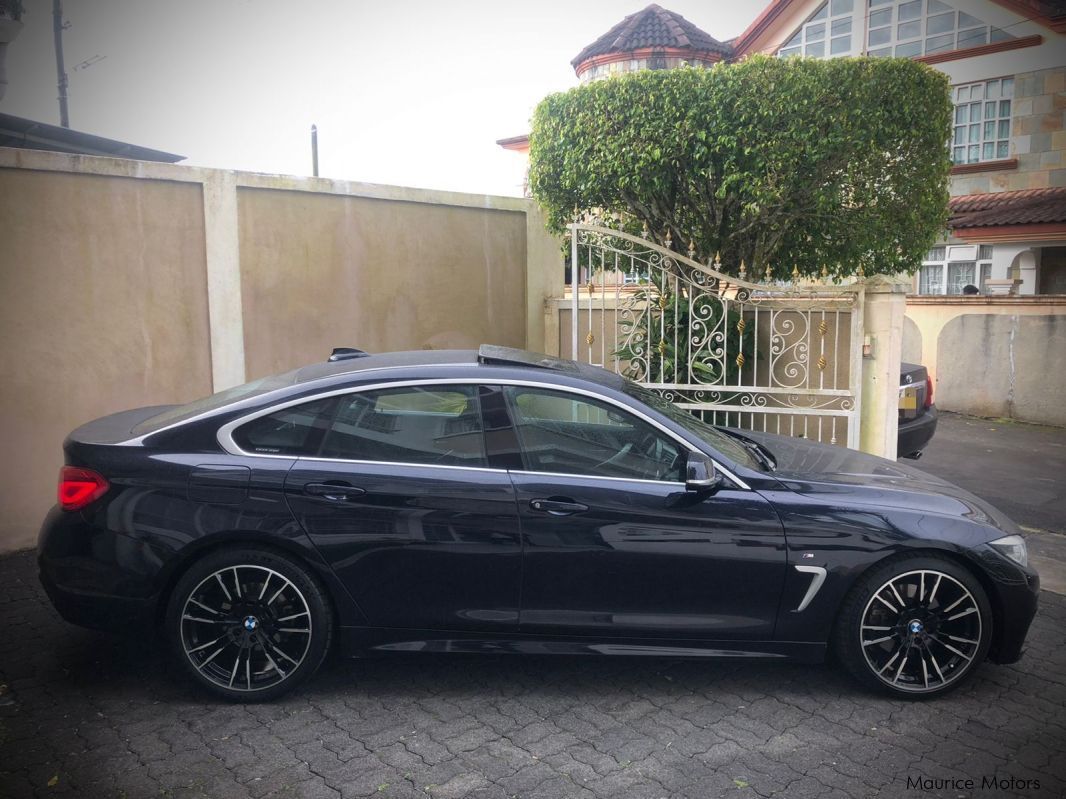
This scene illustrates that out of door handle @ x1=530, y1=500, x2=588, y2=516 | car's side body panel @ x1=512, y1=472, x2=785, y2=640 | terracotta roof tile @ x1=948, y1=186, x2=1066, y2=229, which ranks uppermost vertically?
terracotta roof tile @ x1=948, y1=186, x2=1066, y2=229

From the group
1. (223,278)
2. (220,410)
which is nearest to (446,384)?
(220,410)

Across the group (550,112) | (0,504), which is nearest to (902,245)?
(550,112)

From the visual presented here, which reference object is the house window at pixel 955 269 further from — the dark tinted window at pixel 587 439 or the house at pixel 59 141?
the dark tinted window at pixel 587 439

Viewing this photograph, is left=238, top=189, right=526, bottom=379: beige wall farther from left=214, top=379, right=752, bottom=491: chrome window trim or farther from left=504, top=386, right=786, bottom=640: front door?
left=504, top=386, right=786, bottom=640: front door

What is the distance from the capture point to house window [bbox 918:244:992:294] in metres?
19.8

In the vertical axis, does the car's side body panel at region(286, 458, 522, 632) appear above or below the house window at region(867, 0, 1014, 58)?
below

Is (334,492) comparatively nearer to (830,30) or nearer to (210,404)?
(210,404)

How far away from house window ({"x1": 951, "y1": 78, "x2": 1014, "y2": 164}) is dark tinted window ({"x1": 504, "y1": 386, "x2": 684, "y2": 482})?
60.9 feet

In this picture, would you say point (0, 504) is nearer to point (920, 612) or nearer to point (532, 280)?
point (532, 280)

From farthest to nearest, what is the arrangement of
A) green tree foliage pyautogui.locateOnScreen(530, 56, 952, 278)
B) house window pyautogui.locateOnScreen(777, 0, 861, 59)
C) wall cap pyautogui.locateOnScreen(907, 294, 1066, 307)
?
house window pyautogui.locateOnScreen(777, 0, 861, 59), wall cap pyautogui.locateOnScreen(907, 294, 1066, 307), green tree foliage pyautogui.locateOnScreen(530, 56, 952, 278)

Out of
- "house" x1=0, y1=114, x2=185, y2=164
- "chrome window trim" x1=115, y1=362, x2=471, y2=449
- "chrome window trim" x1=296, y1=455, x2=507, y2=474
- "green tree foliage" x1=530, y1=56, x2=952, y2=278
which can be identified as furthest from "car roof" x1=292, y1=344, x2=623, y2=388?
"house" x1=0, y1=114, x2=185, y2=164

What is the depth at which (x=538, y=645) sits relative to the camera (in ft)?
13.1

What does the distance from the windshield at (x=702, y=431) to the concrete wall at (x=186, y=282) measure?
3.71 metres

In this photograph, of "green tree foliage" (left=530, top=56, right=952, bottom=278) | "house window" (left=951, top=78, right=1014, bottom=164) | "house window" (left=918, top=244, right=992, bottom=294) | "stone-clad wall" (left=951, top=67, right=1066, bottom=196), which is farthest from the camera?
"house window" (left=918, top=244, right=992, bottom=294)
